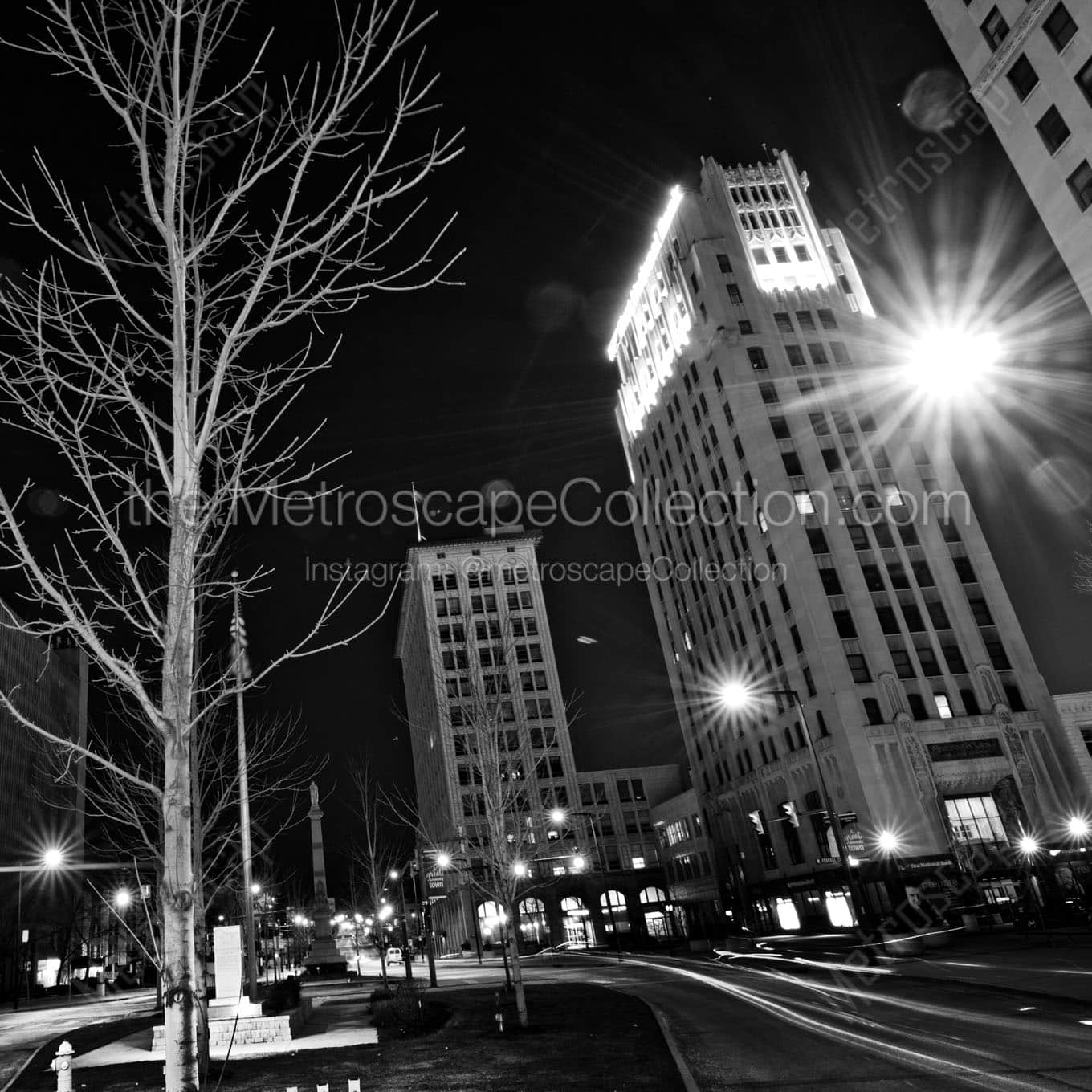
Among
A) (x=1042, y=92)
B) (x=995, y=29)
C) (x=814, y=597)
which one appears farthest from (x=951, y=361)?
(x=814, y=597)

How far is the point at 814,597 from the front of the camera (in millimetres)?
58688

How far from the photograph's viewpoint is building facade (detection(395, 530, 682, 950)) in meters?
90.2

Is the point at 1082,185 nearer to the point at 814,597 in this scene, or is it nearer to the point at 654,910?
the point at 814,597

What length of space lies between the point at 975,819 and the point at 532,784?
49.3m

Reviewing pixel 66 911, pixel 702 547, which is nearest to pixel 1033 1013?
pixel 702 547

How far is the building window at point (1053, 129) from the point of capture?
3397cm

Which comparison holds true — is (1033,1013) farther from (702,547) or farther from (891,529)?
(702,547)

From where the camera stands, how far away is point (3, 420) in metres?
6.79

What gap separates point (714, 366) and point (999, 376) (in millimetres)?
25188

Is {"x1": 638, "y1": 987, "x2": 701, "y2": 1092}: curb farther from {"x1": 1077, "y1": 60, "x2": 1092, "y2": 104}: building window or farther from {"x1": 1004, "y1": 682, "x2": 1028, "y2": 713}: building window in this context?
{"x1": 1004, "y1": 682, "x2": 1028, "y2": 713}: building window

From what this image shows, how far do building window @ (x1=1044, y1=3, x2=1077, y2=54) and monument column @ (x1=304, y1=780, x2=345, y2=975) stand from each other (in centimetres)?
5051

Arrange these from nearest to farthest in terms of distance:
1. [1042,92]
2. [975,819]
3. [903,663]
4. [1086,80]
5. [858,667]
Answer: [1086,80] < [1042,92] < [975,819] < [858,667] < [903,663]

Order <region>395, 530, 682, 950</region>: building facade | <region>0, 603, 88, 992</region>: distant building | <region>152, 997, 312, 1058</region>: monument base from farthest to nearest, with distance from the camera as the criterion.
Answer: <region>395, 530, 682, 950</region>: building facade → <region>0, 603, 88, 992</region>: distant building → <region>152, 997, 312, 1058</region>: monument base

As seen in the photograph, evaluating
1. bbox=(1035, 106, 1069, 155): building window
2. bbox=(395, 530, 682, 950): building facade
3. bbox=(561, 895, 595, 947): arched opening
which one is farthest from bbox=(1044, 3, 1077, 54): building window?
bbox=(561, 895, 595, 947): arched opening
